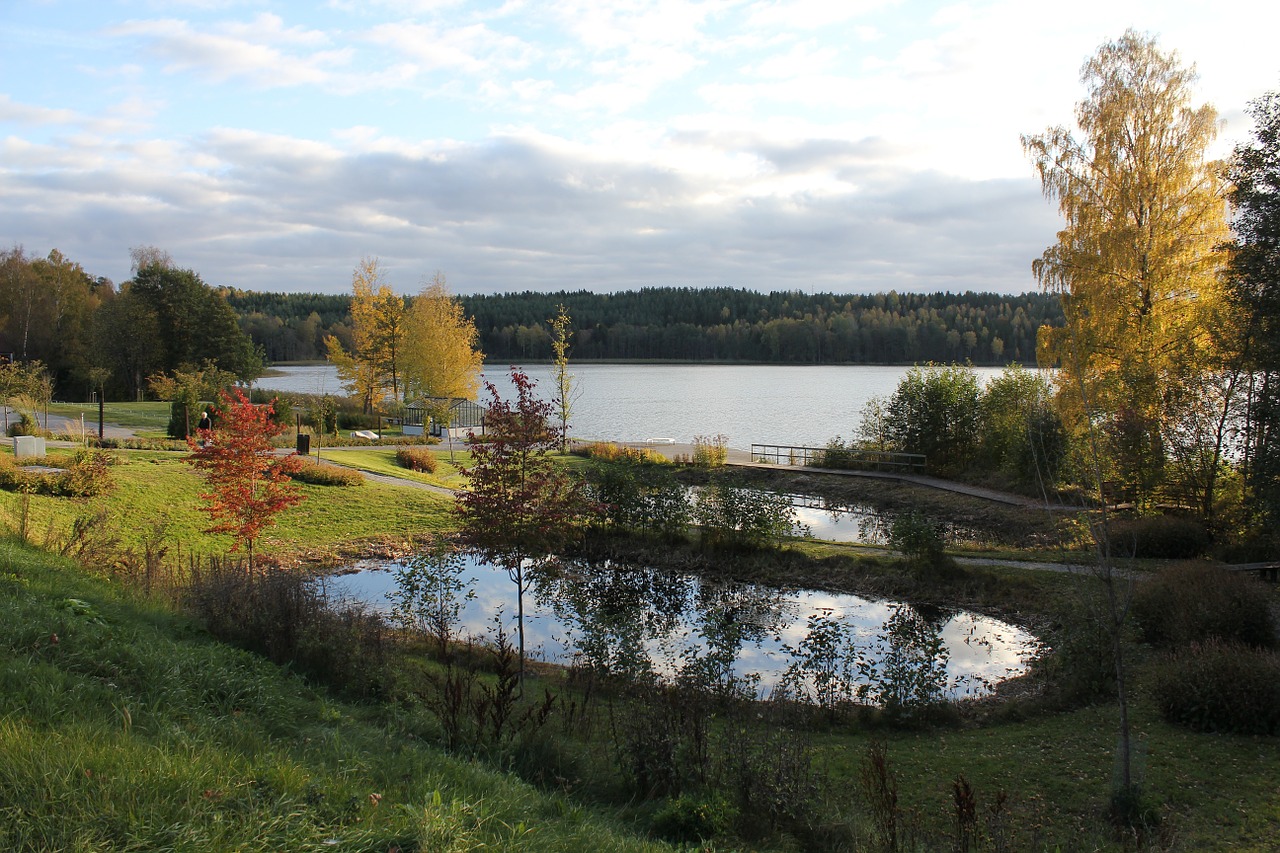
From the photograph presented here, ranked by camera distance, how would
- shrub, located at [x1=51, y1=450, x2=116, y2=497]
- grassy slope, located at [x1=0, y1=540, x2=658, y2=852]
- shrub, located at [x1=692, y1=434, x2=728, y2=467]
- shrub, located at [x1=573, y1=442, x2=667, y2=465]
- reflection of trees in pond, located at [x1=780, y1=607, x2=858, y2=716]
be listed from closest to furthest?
1. grassy slope, located at [x1=0, y1=540, x2=658, y2=852]
2. reflection of trees in pond, located at [x1=780, y1=607, x2=858, y2=716]
3. shrub, located at [x1=51, y1=450, x2=116, y2=497]
4. shrub, located at [x1=573, y1=442, x2=667, y2=465]
5. shrub, located at [x1=692, y1=434, x2=728, y2=467]

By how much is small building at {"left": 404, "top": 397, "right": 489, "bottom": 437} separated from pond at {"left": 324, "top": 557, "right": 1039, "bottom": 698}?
A: 70.5 ft

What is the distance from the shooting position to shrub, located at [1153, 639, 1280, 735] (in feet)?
27.9

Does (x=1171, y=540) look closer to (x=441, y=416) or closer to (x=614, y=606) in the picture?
(x=614, y=606)

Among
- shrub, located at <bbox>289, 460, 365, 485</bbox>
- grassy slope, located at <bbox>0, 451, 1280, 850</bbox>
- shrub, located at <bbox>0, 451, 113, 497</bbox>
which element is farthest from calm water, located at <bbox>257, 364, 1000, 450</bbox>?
grassy slope, located at <bbox>0, 451, 1280, 850</bbox>

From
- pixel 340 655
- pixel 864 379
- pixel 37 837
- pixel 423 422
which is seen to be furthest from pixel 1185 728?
pixel 864 379

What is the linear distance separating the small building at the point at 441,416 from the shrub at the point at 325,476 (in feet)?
43.0

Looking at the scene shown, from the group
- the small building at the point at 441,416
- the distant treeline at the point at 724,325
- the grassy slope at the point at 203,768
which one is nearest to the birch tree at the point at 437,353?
the small building at the point at 441,416

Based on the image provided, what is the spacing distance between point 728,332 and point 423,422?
290 feet

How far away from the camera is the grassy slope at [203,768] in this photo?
3.41 m

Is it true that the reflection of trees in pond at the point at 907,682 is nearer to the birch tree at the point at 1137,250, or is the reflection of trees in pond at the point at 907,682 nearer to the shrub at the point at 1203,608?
the shrub at the point at 1203,608

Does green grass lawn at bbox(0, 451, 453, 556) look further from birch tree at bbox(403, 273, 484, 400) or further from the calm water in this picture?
birch tree at bbox(403, 273, 484, 400)

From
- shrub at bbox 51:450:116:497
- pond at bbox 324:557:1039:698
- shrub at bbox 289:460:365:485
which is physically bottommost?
pond at bbox 324:557:1039:698

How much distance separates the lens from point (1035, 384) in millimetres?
26875

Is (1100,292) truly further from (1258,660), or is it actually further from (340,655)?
(340,655)
